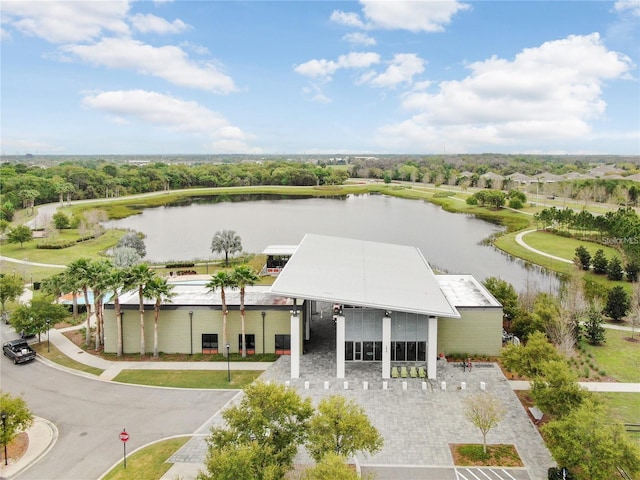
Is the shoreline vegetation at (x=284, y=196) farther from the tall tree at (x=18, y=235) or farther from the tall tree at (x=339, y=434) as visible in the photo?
the tall tree at (x=339, y=434)

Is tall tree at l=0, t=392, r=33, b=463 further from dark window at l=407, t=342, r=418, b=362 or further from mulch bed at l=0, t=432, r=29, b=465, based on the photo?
dark window at l=407, t=342, r=418, b=362

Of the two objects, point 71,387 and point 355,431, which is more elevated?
point 355,431

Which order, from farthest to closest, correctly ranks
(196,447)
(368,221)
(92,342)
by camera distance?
(368,221)
(92,342)
(196,447)

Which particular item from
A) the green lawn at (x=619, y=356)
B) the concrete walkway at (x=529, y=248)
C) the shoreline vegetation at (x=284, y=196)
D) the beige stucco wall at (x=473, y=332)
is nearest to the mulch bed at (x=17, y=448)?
the beige stucco wall at (x=473, y=332)

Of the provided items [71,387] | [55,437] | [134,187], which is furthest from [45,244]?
[134,187]

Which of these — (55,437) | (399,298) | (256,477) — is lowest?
(55,437)

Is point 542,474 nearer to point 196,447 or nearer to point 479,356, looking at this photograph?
point 479,356

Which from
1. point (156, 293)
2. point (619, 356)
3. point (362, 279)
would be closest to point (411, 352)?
point (362, 279)

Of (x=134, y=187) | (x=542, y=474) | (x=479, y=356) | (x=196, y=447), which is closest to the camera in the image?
(x=542, y=474)

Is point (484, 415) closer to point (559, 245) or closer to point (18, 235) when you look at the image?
point (559, 245)

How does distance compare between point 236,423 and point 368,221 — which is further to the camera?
point 368,221
